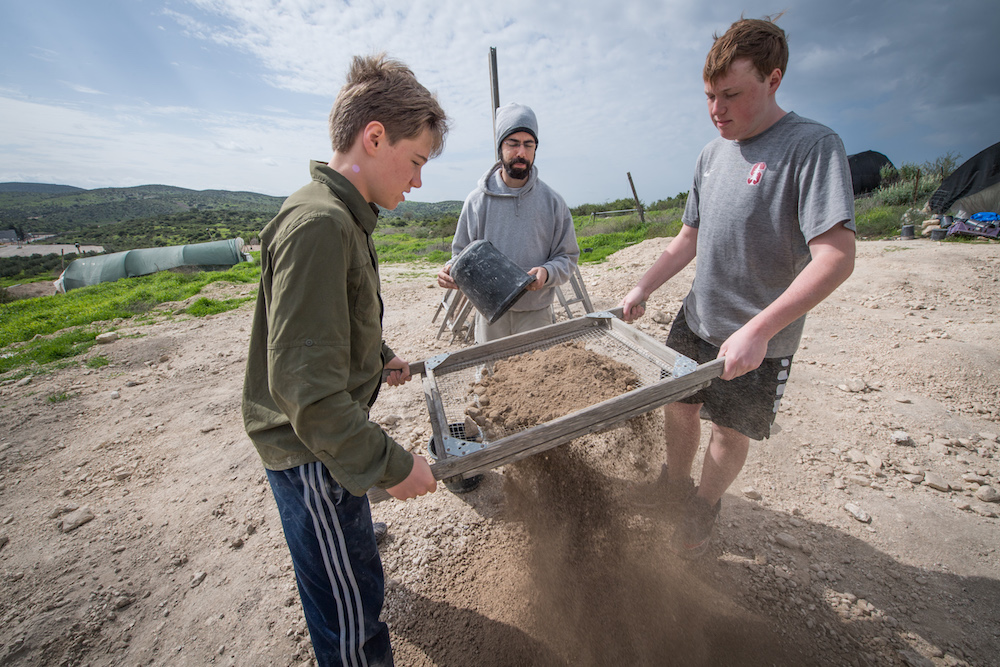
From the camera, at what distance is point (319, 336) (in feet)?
3.34

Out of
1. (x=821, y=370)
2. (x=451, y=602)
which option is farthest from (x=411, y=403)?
(x=821, y=370)

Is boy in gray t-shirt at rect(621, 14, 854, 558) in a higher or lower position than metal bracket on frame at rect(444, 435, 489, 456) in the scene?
higher

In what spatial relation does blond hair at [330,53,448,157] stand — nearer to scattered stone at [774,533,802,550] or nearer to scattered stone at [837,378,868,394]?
scattered stone at [774,533,802,550]

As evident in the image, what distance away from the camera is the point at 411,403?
3.96 meters

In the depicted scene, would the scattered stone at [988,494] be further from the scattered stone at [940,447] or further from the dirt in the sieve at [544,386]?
the dirt in the sieve at [544,386]

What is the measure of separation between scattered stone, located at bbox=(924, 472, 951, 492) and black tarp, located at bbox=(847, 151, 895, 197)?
19712mm

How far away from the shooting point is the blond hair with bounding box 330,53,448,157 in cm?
123

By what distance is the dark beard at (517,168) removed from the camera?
8.72 feet

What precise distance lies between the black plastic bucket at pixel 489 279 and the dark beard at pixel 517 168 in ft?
2.00

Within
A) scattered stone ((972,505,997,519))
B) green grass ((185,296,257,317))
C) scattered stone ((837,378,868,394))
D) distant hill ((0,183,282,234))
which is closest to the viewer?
scattered stone ((972,505,997,519))

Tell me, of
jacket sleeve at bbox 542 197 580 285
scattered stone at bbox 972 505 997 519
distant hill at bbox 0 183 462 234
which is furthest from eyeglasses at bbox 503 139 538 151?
distant hill at bbox 0 183 462 234

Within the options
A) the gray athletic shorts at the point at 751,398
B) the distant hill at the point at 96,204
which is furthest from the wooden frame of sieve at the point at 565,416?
the distant hill at the point at 96,204

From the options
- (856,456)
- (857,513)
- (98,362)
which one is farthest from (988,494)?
(98,362)

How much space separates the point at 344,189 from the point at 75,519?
11.1 feet
